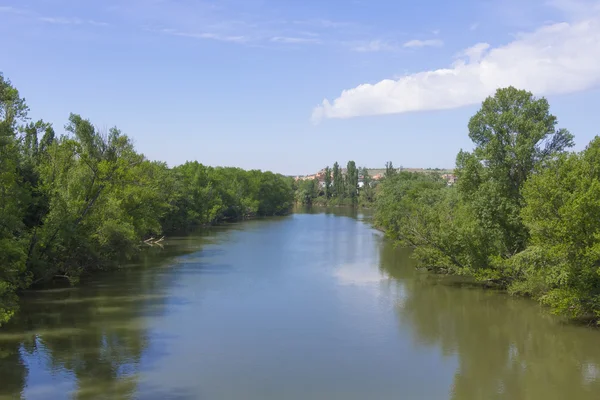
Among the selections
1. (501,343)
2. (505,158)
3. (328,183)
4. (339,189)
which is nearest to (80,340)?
(501,343)

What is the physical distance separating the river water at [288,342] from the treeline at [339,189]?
8899cm

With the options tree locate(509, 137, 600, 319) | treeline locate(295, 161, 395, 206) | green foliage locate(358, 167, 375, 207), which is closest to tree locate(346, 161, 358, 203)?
treeline locate(295, 161, 395, 206)

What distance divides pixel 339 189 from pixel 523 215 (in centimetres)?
10516

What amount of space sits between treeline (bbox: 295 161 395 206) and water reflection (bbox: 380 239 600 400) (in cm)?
8967

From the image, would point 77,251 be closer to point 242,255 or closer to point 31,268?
point 31,268

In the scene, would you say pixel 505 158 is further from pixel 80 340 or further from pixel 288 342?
pixel 80 340

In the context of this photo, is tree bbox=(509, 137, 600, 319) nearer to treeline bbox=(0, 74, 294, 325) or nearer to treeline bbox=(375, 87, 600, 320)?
treeline bbox=(375, 87, 600, 320)

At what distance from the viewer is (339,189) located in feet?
413

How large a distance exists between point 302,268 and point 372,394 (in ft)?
64.5

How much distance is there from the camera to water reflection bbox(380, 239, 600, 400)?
48.6 ft

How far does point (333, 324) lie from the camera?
20656 millimetres

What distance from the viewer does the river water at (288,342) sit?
47.6 feet

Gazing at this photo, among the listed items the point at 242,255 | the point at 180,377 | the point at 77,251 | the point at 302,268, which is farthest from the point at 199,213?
the point at 180,377

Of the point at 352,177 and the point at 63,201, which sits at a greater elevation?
the point at 352,177
